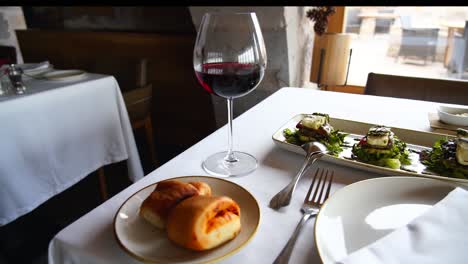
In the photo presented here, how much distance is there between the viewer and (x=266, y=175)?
521 mm

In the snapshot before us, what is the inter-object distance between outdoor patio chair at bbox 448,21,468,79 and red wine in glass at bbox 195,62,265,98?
259 centimetres

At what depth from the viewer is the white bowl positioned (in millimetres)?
717

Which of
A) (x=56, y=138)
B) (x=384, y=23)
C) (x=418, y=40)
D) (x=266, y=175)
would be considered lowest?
(x=56, y=138)

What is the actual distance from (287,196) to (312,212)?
0.04 m

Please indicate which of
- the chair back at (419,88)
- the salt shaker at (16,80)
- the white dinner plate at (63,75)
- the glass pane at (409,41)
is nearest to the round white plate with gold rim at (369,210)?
the chair back at (419,88)

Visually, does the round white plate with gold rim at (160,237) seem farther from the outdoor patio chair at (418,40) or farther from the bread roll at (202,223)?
the outdoor patio chair at (418,40)

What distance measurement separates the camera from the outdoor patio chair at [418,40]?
2.53 m

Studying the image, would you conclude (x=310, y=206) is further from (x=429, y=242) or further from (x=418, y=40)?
(x=418, y=40)

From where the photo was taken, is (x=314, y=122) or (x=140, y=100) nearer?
(x=314, y=122)

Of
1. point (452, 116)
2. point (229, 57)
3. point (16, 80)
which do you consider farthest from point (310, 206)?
point (16, 80)

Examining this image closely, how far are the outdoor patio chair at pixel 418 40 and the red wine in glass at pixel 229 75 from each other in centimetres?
254

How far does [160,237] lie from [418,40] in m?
2.88
